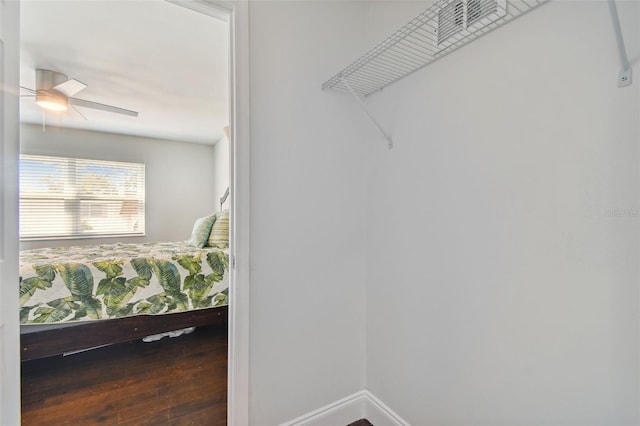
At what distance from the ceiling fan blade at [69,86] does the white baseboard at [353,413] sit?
9.83 ft

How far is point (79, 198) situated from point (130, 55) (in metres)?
2.64

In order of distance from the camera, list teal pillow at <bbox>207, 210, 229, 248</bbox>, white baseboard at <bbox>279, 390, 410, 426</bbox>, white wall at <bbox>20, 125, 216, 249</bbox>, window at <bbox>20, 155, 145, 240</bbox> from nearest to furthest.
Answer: white baseboard at <bbox>279, 390, 410, 426</bbox>, teal pillow at <bbox>207, 210, 229, 248</bbox>, window at <bbox>20, 155, 145, 240</bbox>, white wall at <bbox>20, 125, 216, 249</bbox>

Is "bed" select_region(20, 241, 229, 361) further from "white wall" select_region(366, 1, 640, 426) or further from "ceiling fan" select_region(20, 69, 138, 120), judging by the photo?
"white wall" select_region(366, 1, 640, 426)

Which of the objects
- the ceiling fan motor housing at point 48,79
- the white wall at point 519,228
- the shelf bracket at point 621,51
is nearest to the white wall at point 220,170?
the ceiling fan motor housing at point 48,79

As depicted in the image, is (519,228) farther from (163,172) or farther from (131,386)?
(163,172)

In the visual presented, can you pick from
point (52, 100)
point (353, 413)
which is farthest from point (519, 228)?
point (52, 100)

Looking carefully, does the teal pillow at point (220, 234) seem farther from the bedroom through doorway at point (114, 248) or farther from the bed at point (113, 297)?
the bed at point (113, 297)

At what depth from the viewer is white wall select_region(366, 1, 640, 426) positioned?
2.42 feet

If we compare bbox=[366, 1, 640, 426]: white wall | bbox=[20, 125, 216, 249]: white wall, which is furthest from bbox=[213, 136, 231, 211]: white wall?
bbox=[366, 1, 640, 426]: white wall

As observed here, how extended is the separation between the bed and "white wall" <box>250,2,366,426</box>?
1.41 metres

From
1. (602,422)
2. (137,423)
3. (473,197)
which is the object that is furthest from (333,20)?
(137,423)

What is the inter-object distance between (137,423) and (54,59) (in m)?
2.79

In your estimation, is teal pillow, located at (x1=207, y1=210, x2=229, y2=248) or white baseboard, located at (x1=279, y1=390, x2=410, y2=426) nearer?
white baseboard, located at (x1=279, y1=390, x2=410, y2=426)

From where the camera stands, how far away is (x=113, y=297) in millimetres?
2180
